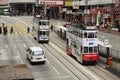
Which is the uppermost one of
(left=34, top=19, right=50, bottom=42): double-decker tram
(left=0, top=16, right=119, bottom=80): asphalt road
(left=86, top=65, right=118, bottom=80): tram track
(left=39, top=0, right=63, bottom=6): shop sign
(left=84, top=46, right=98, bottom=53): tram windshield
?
(left=39, top=0, right=63, bottom=6): shop sign

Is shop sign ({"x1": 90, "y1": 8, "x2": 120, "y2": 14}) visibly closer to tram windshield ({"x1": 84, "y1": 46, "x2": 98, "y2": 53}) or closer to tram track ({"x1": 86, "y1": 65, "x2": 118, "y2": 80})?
tram windshield ({"x1": 84, "y1": 46, "x2": 98, "y2": 53})

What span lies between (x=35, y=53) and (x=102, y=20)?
173 feet

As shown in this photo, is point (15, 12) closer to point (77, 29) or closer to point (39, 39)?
point (39, 39)

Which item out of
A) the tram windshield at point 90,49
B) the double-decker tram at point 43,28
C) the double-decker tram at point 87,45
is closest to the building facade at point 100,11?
the double-decker tram at point 43,28

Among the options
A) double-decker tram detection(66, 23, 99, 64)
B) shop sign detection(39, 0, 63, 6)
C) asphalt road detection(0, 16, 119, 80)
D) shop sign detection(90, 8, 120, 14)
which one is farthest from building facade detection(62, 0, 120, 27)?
double-decker tram detection(66, 23, 99, 64)

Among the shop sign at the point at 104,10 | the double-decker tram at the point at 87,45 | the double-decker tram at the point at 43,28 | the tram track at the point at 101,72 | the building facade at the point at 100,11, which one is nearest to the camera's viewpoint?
the tram track at the point at 101,72

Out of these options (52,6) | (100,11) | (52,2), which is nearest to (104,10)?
(100,11)

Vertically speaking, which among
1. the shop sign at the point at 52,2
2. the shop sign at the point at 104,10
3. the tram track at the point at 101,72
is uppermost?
the shop sign at the point at 52,2

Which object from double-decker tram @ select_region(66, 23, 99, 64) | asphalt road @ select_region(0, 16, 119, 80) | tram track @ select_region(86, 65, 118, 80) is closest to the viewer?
tram track @ select_region(86, 65, 118, 80)

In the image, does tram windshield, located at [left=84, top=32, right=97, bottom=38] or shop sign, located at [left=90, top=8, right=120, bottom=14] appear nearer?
tram windshield, located at [left=84, top=32, right=97, bottom=38]

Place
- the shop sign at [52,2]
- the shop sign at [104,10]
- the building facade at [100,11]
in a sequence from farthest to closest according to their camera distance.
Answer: the shop sign at [52,2] < the building facade at [100,11] < the shop sign at [104,10]

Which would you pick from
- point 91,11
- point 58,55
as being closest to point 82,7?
point 91,11

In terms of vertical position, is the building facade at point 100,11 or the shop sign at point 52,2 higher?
the shop sign at point 52,2

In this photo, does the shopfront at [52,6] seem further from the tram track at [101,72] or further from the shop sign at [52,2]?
the tram track at [101,72]
